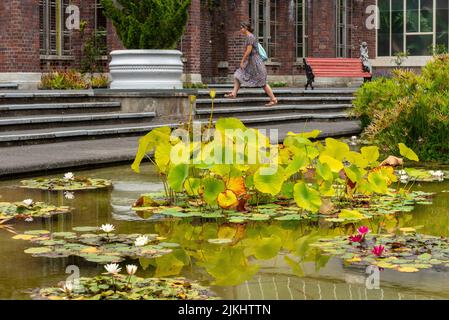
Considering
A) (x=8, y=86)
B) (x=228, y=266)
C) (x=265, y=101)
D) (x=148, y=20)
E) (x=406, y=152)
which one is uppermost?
(x=148, y=20)

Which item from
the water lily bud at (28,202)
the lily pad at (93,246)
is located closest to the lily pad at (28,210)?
the water lily bud at (28,202)

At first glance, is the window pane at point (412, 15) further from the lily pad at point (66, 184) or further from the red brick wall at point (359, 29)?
the lily pad at point (66, 184)

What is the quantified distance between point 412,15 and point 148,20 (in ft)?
77.2

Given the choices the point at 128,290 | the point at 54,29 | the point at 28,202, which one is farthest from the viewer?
the point at 54,29

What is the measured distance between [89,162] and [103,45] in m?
15.5

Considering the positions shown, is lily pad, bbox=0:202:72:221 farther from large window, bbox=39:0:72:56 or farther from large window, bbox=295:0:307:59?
large window, bbox=295:0:307:59

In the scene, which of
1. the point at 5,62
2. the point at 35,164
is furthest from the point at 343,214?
the point at 5,62

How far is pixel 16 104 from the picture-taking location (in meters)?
15.0

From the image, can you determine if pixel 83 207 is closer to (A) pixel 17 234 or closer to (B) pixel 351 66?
(A) pixel 17 234

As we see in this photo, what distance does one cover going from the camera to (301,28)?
3203 centimetres

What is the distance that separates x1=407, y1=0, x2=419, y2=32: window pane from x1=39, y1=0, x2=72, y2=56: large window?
56.8 ft

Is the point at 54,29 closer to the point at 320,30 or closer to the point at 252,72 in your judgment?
the point at 252,72

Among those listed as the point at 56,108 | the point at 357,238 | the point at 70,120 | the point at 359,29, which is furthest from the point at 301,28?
the point at 357,238

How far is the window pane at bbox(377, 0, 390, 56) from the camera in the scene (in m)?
37.7
